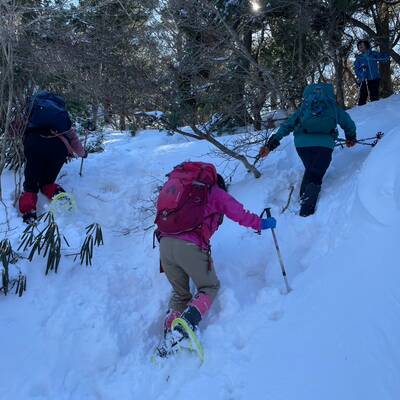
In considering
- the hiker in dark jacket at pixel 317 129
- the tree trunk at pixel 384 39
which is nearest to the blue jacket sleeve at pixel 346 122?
the hiker in dark jacket at pixel 317 129

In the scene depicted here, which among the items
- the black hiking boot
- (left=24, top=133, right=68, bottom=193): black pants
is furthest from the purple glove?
(left=24, top=133, right=68, bottom=193): black pants

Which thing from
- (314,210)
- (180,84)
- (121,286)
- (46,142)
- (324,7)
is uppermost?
(324,7)

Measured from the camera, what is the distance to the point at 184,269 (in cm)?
395

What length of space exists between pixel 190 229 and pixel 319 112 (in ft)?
6.65

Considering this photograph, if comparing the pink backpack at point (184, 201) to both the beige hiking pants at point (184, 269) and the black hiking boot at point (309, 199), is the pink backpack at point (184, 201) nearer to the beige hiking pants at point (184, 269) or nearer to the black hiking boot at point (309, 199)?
the beige hiking pants at point (184, 269)

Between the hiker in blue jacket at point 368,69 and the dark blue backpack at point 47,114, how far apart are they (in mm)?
6061

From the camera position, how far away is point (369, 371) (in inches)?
107

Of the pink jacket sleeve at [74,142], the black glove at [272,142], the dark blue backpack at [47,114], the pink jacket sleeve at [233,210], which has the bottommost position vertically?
the pink jacket sleeve at [233,210]

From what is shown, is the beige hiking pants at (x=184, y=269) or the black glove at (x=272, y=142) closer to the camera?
the beige hiking pants at (x=184, y=269)

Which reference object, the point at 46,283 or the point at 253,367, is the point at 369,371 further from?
the point at 46,283

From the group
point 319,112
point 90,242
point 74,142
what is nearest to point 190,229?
point 90,242

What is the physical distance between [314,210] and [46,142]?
3347mm

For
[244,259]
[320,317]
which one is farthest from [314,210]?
[320,317]

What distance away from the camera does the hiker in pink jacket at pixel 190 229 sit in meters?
3.88
